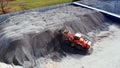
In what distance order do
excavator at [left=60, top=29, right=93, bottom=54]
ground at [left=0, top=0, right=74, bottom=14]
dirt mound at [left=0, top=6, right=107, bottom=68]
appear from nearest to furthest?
dirt mound at [left=0, top=6, right=107, bottom=68] → excavator at [left=60, top=29, right=93, bottom=54] → ground at [left=0, top=0, right=74, bottom=14]

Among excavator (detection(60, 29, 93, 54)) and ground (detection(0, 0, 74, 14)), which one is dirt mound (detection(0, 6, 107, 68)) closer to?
excavator (detection(60, 29, 93, 54))

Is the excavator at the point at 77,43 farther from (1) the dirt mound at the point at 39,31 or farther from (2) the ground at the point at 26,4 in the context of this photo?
(2) the ground at the point at 26,4

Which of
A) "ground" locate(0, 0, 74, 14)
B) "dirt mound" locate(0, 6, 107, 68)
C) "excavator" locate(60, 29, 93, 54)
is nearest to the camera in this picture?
"dirt mound" locate(0, 6, 107, 68)

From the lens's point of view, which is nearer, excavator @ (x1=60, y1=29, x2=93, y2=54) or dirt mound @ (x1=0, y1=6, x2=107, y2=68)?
dirt mound @ (x1=0, y1=6, x2=107, y2=68)

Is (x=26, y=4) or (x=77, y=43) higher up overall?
(x=26, y=4)

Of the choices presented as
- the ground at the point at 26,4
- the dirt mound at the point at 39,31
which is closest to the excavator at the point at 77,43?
the dirt mound at the point at 39,31

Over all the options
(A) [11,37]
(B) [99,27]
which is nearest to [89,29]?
(B) [99,27]

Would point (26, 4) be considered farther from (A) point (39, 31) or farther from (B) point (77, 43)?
(B) point (77, 43)

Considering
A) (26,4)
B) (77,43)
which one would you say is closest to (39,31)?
(77,43)

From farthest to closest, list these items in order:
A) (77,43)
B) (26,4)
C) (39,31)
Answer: (26,4) < (39,31) < (77,43)

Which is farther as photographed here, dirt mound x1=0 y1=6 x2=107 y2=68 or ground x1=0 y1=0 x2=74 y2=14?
ground x1=0 y1=0 x2=74 y2=14

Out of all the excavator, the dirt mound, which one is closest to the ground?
the dirt mound
